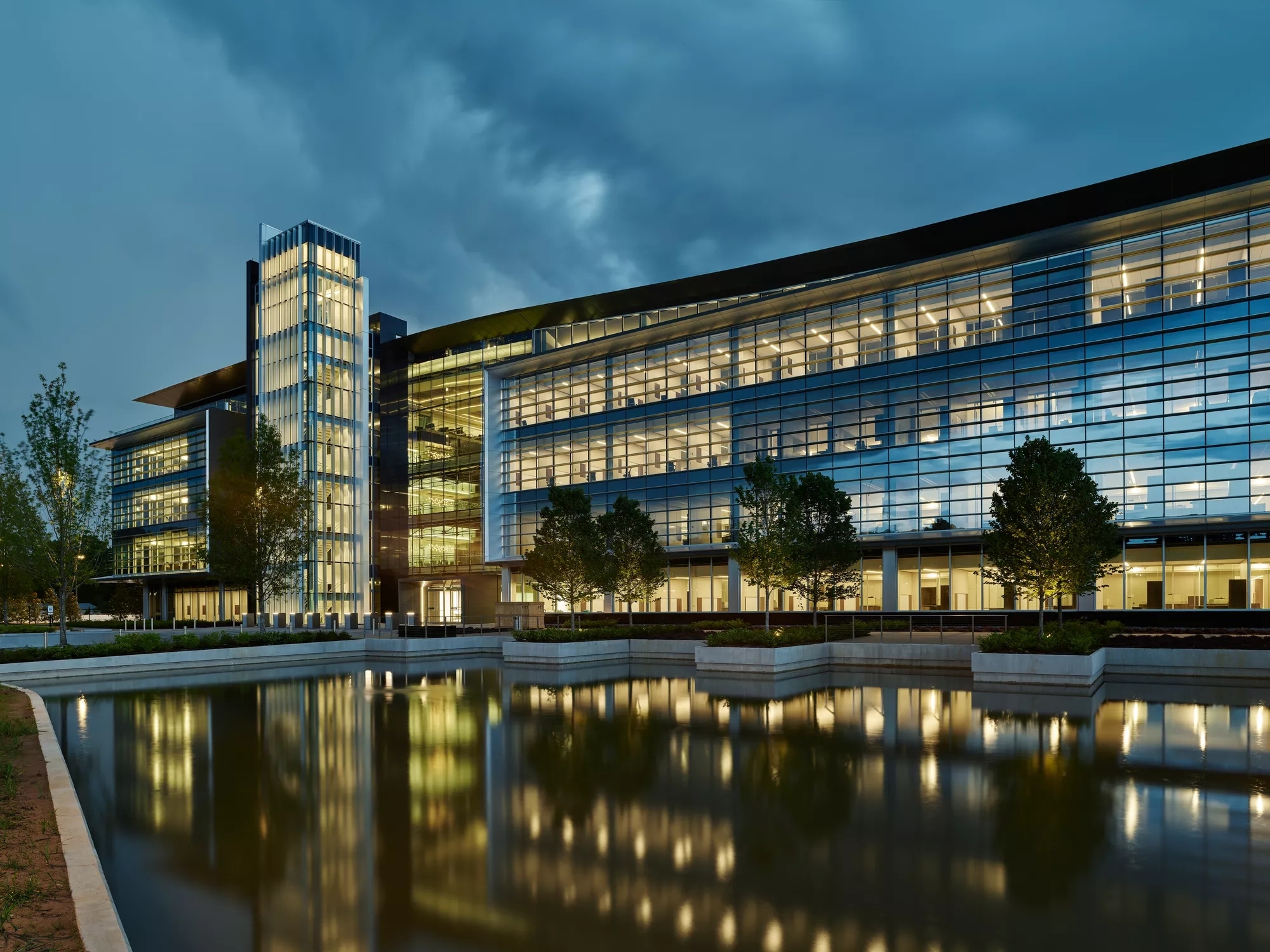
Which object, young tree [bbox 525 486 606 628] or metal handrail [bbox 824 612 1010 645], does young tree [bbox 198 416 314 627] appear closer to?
young tree [bbox 525 486 606 628]

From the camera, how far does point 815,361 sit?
4650 centimetres

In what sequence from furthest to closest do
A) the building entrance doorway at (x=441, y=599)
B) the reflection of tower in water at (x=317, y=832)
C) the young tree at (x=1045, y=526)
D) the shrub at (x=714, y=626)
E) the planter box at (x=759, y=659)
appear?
1. the building entrance doorway at (x=441, y=599)
2. the shrub at (x=714, y=626)
3. the planter box at (x=759, y=659)
4. the young tree at (x=1045, y=526)
5. the reflection of tower in water at (x=317, y=832)

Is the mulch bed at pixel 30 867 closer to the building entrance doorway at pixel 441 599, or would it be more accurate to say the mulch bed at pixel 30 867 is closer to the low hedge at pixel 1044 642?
the low hedge at pixel 1044 642

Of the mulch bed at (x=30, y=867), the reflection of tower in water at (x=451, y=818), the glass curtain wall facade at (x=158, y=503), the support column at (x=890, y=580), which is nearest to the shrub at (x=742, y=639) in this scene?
the reflection of tower in water at (x=451, y=818)

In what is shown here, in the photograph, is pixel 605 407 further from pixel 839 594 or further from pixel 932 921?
pixel 932 921

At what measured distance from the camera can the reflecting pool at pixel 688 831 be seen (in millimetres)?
6719

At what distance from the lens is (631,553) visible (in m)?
37.6

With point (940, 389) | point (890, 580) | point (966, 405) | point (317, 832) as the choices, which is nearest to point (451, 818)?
point (317, 832)

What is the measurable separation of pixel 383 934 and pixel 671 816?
4.13m

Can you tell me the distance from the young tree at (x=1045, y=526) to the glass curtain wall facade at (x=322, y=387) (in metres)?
47.3

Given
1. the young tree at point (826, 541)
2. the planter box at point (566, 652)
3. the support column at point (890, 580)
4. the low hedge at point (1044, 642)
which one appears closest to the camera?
the low hedge at point (1044, 642)

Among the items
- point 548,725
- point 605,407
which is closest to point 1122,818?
point 548,725

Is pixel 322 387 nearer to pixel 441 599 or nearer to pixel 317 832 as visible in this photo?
pixel 441 599

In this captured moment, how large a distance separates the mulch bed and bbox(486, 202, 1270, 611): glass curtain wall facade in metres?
38.6
